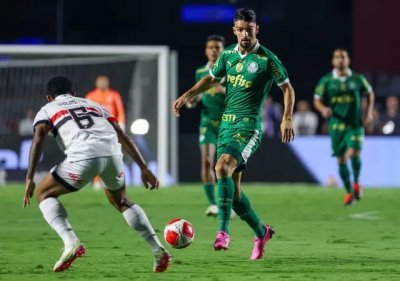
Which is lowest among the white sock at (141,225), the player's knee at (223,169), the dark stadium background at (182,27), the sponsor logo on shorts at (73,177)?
the white sock at (141,225)

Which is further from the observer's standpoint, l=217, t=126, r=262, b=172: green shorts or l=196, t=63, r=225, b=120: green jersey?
l=196, t=63, r=225, b=120: green jersey

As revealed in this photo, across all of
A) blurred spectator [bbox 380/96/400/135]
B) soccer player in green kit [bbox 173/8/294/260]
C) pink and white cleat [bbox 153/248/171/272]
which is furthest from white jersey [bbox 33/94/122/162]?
blurred spectator [bbox 380/96/400/135]

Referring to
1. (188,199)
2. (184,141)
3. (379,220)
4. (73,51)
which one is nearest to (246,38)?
(379,220)

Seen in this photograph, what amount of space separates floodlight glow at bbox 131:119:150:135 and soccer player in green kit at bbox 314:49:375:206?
19.4ft

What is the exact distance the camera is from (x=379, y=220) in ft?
47.1

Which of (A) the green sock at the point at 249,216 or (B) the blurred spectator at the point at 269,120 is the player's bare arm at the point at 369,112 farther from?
(A) the green sock at the point at 249,216

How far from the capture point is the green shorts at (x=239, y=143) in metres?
9.95

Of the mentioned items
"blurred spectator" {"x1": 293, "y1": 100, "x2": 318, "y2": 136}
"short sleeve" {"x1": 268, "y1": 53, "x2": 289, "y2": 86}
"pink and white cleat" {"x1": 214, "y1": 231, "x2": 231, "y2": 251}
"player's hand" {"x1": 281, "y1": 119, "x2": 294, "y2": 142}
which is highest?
"blurred spectator" {"x1": 293, "y1": 100, "x2": 318, "y2": 136}

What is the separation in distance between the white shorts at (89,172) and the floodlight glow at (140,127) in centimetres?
1391

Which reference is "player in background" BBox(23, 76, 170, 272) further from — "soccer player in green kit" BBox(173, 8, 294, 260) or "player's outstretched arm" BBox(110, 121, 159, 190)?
"soccer player in green kit" BBox(173, 8, 294, 260)

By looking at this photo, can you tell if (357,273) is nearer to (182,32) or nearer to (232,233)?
(232,233)

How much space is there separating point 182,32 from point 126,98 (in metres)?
9.60

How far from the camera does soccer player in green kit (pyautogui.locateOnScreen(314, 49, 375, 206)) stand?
56.3 ft

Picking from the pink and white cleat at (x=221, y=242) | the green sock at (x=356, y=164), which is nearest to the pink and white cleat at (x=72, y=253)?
the pink and white cleat at (x=221, y=242)
